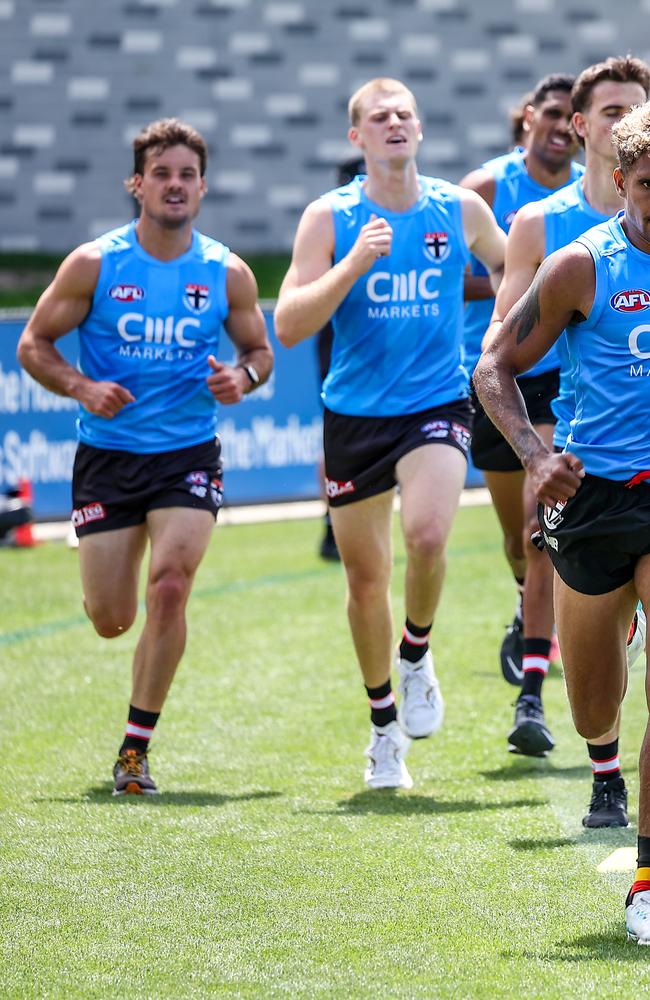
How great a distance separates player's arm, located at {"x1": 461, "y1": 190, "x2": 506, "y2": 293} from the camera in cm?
664

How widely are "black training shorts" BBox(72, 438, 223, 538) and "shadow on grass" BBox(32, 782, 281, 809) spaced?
108cm

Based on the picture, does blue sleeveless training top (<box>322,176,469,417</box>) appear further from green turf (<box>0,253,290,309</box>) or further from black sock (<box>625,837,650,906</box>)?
green turf (<box>0,253,290,309</box>)

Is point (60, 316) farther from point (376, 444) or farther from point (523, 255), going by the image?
point (523, 255)

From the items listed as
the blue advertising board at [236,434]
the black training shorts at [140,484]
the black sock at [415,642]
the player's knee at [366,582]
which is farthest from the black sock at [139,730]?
the blue advertising board at [236,434]

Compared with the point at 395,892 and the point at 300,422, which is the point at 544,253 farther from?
the point at 300,422

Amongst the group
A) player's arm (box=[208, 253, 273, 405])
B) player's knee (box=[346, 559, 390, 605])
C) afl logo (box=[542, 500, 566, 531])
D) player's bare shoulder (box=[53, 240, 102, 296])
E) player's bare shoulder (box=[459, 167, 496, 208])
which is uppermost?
player's bare shoulder (box=[459, 167, 496, 208])

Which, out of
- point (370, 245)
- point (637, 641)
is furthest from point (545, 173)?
point (637, 641)

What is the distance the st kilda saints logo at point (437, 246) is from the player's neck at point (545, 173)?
4.39ft

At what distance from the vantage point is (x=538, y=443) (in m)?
4.44

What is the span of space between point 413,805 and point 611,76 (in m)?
2.70

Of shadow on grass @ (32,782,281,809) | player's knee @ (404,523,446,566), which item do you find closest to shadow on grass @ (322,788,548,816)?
shadow on grass @ (32,782,281,809)

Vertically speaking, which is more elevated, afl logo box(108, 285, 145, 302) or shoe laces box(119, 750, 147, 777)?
afl logo box(108, 285, 145, 302)

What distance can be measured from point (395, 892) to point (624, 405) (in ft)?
4.93

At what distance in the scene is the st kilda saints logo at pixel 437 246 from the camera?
652 cm
